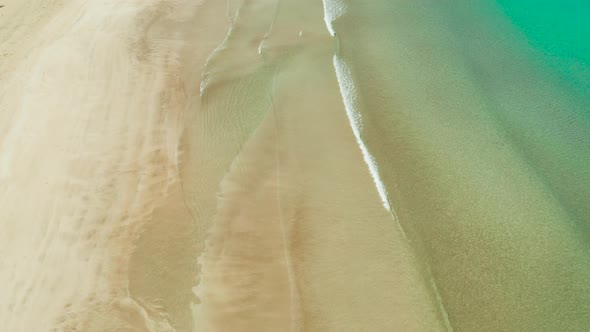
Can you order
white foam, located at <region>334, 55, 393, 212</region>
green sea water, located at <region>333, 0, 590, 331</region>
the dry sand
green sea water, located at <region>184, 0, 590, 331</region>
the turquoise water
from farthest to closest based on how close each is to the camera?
the turquoise water, white foam, located at <region>334, 55, 393, 212</region>, green sea water, located at <region>333, 0, 590, 331</region>, green sea water, located at <region>184, 0, 590, 331</region>, the dry sand

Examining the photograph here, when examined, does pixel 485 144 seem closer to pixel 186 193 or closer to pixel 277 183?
pixel 277 183

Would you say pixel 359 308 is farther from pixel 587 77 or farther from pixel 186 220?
pixel 587 77

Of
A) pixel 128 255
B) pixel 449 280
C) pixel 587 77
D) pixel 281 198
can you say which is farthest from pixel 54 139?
pixel 587 77

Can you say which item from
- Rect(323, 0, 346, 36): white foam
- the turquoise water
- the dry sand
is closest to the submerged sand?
the dry sand

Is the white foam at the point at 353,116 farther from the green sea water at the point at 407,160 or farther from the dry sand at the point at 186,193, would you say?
the dry sand at the point at 186,193

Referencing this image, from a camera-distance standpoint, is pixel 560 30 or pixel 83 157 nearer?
pixel 83 157

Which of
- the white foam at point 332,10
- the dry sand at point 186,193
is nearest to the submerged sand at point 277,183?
the dry sand at point 186,193

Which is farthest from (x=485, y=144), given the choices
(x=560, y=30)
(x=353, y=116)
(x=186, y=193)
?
(x=560, y=30)

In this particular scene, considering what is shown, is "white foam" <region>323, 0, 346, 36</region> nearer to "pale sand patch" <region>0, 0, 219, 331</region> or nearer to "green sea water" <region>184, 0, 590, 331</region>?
"green sea water" <region>184, 0, 590, 331</region>

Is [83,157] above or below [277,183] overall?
above
